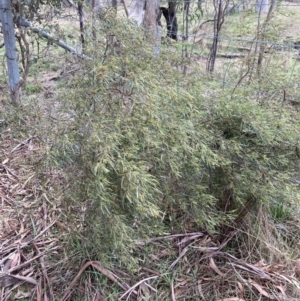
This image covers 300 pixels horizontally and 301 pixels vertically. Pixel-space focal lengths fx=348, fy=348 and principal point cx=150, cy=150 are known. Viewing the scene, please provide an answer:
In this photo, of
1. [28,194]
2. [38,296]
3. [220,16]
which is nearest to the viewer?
[38,296]

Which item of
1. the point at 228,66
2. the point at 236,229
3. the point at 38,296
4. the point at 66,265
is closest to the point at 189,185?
the point at 236,229

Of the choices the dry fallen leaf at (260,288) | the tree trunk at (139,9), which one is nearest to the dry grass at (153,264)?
the dry fallen leaf at (260,288)

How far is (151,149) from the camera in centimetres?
131

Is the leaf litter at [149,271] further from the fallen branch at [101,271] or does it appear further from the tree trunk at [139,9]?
the tree trunk at [139,9]

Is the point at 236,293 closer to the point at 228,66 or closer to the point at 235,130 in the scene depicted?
the point at 235,130

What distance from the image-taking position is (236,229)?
178cm

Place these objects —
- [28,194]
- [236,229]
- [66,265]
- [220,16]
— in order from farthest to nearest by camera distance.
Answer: [220,16] < [28,194] < [236,229] < [66,265]

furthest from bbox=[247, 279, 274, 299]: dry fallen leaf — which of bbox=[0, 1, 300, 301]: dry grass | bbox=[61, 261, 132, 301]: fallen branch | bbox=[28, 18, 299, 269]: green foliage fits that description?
bbox=[61, 261, 132, 301]: fallen branch

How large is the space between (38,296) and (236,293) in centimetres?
88

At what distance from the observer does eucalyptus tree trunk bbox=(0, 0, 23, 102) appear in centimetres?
247

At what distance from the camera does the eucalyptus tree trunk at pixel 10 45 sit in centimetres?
247

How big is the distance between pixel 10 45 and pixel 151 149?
1.81 m

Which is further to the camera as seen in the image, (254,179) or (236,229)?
(236,229)

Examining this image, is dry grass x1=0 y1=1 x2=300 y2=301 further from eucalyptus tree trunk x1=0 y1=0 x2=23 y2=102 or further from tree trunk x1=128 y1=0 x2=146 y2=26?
tree trunk x1=128 y1=0 x2=146 y2=26
